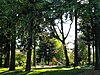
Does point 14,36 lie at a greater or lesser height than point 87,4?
lesser

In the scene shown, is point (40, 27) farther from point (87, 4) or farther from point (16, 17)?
point (87, 4)

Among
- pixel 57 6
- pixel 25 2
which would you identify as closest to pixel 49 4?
pixel 57 6

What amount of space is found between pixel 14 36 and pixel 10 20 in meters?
1.26

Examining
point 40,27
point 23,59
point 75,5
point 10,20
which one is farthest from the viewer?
point 23,59

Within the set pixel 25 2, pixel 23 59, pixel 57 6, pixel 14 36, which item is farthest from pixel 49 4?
pixel 23 59

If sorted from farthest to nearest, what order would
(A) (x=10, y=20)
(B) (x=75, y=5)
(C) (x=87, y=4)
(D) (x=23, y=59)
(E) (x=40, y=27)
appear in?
(D) (x=23, y=59) < (E) (x=40, y=27) < (A) (x=10, y=20) < (C) (x=87, y=4) < (B) (x=75, y=5)

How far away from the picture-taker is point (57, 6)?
14.6m

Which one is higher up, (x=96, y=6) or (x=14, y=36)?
(x=96, y=6)

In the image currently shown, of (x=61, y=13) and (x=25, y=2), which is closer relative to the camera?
(x=61, y=13)

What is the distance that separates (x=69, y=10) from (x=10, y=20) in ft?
12.6

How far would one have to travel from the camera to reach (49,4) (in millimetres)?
14977

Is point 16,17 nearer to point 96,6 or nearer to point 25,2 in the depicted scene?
point 25,2

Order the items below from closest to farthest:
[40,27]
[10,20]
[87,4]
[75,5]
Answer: [75,5]
[87,4]
[10,20]
[40,27]

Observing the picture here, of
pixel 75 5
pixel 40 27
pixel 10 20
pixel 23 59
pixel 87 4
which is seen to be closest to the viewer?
pixel 75 5
